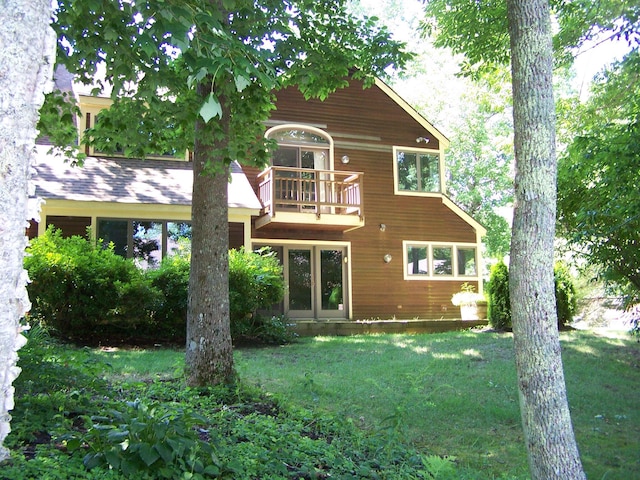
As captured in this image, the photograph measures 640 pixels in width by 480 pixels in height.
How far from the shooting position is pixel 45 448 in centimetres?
310

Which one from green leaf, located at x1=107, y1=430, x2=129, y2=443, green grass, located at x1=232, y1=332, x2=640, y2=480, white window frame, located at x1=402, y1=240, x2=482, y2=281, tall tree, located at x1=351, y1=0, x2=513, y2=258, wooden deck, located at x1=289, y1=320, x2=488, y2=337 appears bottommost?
green grass, located at x1=232, y1=332, x2=640, y2=480

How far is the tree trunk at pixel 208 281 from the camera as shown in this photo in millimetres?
5816

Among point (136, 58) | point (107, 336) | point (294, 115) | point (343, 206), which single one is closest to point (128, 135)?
point (136, 58)

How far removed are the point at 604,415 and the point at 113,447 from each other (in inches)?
222

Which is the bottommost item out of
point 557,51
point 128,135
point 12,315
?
point 12,315

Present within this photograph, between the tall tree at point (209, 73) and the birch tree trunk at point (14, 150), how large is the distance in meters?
0.80

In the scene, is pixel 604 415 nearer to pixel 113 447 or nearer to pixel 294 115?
pixel 113 447

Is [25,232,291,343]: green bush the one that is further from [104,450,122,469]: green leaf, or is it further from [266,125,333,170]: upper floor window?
[104,450,122,469]: green leaf

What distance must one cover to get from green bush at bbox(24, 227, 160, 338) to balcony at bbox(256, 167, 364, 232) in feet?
15.7

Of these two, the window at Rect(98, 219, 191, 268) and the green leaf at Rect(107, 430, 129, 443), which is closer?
the green leaf at Rect(107, 430, 129, 443)

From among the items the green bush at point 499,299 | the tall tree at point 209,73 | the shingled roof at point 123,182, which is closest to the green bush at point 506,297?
the green bush at point 499,299

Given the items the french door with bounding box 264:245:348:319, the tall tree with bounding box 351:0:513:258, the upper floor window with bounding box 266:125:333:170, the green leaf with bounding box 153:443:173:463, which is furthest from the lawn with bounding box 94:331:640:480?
the tall tree with bounding box 351:0:513:258

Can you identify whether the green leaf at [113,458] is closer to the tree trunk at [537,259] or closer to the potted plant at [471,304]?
the tree trunk at [537,259]

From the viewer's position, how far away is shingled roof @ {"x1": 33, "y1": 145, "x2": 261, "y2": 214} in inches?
503
